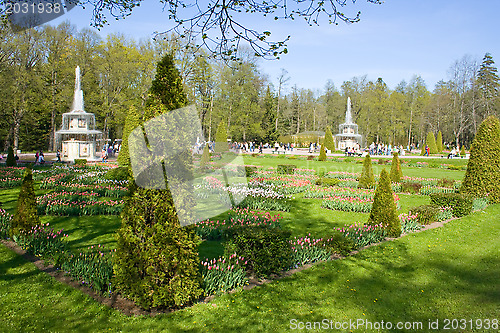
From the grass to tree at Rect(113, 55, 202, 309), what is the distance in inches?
9.6

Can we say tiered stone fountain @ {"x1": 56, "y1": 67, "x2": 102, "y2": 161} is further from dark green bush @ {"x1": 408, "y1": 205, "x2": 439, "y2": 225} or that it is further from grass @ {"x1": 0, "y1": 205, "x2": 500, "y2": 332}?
dark green bush @ {"x1": 408, "y1": 205, "x2": 439, "y2": 225}

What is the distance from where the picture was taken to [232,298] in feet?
14.4

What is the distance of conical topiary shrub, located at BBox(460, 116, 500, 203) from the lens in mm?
11031

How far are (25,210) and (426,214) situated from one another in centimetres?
917

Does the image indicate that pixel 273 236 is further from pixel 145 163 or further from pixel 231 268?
pixel 145 163

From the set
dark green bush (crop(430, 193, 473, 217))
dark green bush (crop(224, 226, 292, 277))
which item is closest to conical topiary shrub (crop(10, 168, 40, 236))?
dark green bush (crop(224, 226, 292, 277))

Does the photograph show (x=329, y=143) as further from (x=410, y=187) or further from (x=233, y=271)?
(x=233, y=271)

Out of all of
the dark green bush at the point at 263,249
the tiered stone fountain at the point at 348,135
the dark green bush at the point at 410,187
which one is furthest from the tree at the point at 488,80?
the dark green bush at the point at 263,249

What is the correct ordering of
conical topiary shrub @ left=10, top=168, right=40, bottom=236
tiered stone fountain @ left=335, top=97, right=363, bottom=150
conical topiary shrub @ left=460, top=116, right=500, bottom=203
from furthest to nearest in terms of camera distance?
tiered stone fountain @ left=335, top=97, right=363, bottom=150, conical topiary shrub @ left=460, top=116, right=500, bottom=203, conical topiary shrub @ left=10, top=168, right=40, bottom=236

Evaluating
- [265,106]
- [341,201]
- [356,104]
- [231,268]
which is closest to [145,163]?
[231,268]


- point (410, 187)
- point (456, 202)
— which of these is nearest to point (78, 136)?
point (410, 187)

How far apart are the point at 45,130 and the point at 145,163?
1683 inches

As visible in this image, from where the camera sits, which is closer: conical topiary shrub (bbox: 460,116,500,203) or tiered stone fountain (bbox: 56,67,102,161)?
conical topiary shrub (bbox: 460,116,500,203)

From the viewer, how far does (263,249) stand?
502cm
